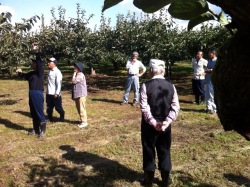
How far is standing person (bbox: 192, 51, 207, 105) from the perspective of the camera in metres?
9.66

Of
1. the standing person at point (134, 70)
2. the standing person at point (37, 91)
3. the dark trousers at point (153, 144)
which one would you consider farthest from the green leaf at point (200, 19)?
the standing person at point (134, 70)

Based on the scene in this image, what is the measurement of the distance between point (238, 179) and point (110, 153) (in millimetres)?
2268

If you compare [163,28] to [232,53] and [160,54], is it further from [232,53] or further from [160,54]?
[232,53]

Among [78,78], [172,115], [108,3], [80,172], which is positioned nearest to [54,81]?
[78,78]

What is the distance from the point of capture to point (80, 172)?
18.1 feet

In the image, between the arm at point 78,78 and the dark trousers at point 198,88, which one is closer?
the arm at point 78,78

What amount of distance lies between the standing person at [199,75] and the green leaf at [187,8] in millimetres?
8899

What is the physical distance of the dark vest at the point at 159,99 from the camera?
4.47m

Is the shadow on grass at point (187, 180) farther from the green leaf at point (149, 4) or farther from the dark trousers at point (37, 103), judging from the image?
the green leaf at point (149, 4)

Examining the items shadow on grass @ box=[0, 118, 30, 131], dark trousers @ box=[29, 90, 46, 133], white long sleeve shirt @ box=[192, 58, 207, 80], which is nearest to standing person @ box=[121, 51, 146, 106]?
white long sleeve shirt @ box=[192, 58, 207, 80]

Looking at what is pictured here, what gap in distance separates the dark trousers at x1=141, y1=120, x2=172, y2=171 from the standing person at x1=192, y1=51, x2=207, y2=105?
5.43 meters

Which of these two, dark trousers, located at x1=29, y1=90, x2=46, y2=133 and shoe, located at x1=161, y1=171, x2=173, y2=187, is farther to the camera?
dark trousers, located at x1=29, y1=90, x2=46, y2=133

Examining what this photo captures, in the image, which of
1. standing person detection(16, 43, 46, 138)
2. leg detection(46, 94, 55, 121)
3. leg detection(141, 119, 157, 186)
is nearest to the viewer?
leg detection(141, 119, 157, 186)

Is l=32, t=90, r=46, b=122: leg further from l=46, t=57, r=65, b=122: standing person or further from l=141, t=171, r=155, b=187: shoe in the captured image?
l=141, t=171, r=155, b=187: shoe
